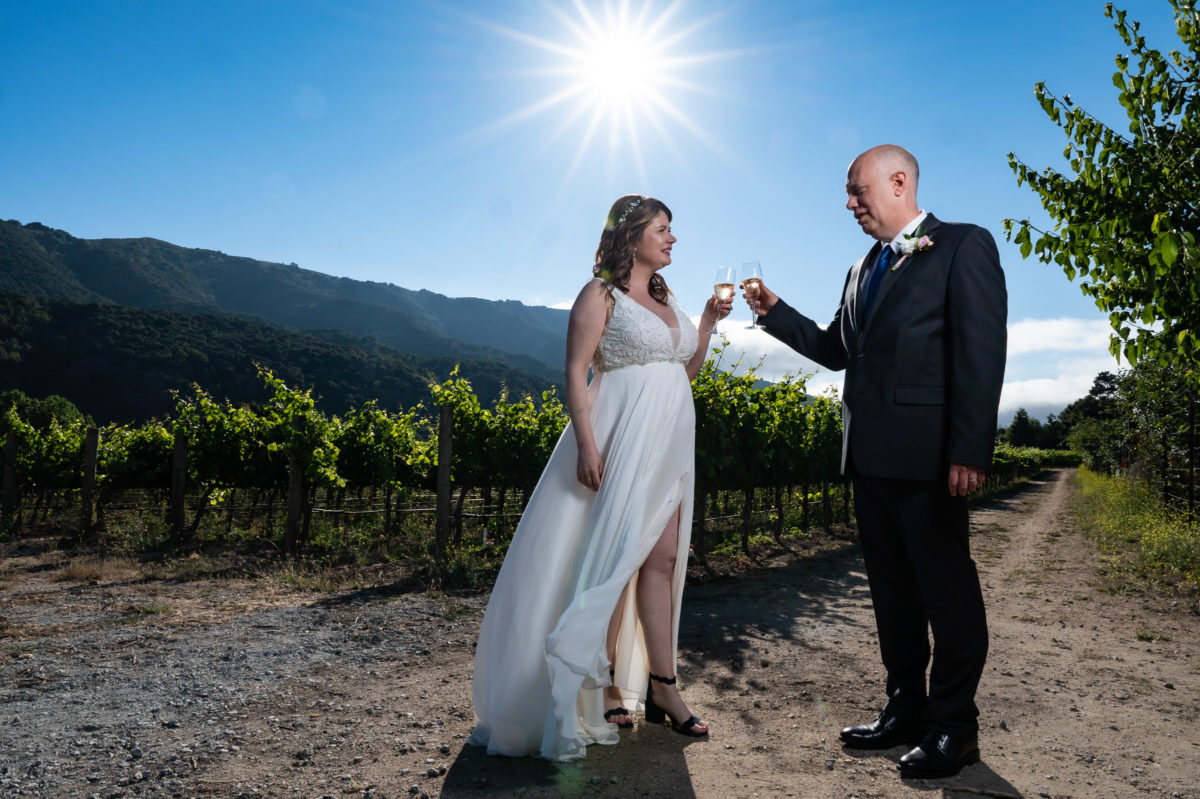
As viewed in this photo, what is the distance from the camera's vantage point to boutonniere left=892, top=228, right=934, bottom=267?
2.34 metres

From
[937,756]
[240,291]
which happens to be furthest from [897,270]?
[240,291]

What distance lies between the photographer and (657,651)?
2684 millimetres

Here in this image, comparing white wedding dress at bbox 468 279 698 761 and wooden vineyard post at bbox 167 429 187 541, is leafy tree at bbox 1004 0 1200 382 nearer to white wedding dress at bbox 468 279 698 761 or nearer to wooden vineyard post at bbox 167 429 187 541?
white wedding dress at bbox 468 279 698 761

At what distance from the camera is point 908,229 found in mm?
2479

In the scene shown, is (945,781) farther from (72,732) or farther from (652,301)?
(72,732)

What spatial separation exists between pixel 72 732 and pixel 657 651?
2.28m

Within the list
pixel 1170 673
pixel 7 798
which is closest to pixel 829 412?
pixel 1170 673

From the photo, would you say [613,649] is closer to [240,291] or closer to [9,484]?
[9,484]

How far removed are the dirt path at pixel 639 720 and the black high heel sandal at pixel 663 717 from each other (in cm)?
4

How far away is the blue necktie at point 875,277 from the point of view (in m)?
2.52

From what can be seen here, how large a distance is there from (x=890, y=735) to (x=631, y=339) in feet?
5.62

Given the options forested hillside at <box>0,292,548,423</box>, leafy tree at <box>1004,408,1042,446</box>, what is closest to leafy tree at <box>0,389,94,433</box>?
forested hillside at <box>0,292,548,423</box>

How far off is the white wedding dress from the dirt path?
164 mm

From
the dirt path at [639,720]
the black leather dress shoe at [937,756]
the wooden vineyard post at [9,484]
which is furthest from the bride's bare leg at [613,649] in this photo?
the wooden vineyard post at [9,484]
